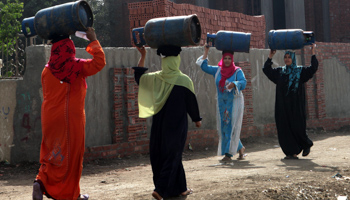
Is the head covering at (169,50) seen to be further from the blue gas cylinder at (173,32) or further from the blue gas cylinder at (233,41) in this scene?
the blue gas cylinder at (233,41)

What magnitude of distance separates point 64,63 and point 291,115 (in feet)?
14.3

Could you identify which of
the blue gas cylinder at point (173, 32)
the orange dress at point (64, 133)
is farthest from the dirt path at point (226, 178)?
the blue gas cylinder at point (173, 32)

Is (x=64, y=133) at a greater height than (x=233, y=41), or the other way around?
(x=233, y=41)

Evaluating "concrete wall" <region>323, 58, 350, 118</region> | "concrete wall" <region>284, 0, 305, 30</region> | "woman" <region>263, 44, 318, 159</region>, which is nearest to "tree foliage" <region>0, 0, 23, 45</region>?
"woman" <region>263, 44, 318, 159</region>

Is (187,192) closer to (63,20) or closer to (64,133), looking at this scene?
(64,133)

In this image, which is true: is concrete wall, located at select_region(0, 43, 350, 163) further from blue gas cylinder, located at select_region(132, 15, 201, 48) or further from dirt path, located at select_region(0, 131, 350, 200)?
blue gas cylinder, located at select_region(132, 15, 201, 48)

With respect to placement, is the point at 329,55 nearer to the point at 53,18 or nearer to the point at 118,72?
the point at 118,72

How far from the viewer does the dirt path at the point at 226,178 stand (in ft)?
18.2

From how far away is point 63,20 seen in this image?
5.00 m

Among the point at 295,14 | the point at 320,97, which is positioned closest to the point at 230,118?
the point at 320,97

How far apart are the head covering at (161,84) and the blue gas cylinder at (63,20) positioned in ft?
2.69

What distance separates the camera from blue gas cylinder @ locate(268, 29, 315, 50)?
8094 millimetres

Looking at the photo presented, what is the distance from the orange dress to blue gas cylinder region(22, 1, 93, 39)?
241 mm

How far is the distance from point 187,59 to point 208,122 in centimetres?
140
